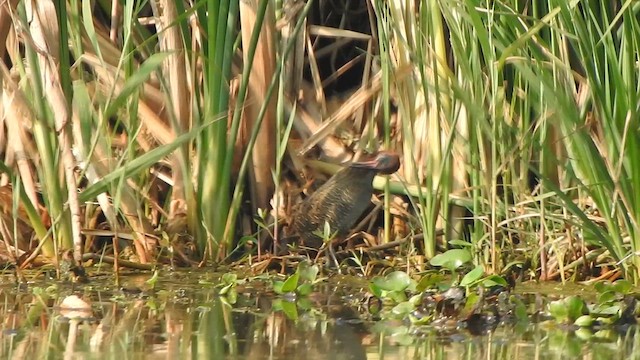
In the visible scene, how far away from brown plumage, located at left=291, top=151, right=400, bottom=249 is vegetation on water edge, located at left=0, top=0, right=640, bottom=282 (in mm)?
66

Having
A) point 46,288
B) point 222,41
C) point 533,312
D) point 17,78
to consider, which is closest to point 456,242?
point 533,312

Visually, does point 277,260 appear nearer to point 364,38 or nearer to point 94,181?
point 94,181

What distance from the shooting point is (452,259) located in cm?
372

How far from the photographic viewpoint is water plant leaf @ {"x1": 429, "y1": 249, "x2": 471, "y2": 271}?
12.1 feet

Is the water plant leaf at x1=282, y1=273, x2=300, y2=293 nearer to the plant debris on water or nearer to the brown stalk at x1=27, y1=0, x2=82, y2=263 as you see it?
the plant debris on water

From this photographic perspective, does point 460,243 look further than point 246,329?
Yes

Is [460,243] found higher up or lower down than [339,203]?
lower down

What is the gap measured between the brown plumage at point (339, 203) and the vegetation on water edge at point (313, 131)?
7cm

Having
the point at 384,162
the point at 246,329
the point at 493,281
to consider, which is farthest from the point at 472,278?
the point at 384,162

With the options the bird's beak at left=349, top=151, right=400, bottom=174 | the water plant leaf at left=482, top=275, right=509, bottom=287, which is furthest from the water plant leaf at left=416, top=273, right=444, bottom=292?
the bird's beak at left=349, top=151, right=400, bottom=174

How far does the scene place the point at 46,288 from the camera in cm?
373

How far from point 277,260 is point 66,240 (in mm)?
638

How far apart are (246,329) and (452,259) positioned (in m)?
0.79

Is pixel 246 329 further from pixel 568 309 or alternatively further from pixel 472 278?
pixel 568 309
